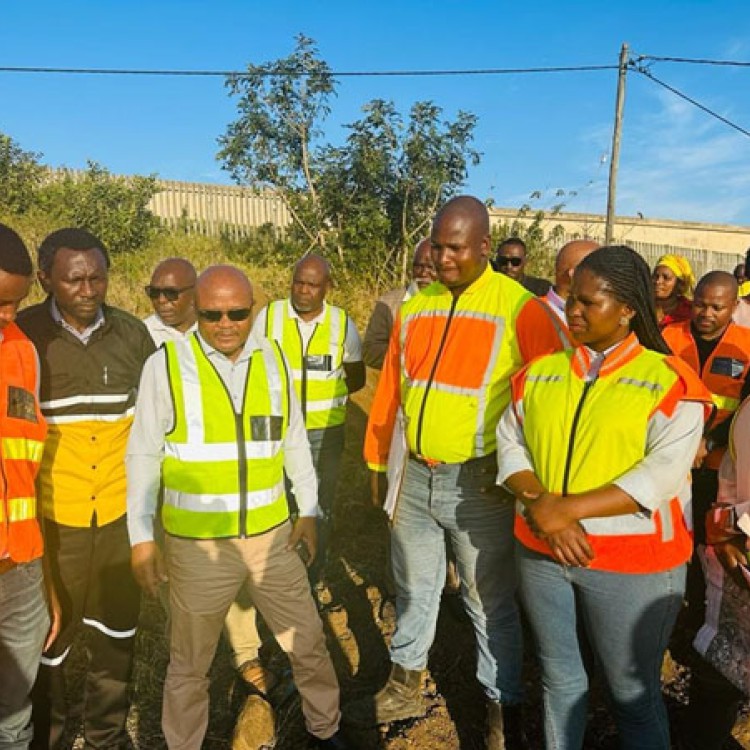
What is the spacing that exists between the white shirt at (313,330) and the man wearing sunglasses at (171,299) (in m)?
0.49

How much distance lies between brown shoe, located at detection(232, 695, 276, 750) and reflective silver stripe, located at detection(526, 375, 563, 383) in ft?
6.66

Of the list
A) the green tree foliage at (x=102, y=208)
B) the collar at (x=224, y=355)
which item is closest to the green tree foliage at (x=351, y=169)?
the green tree foliage at (x=102, y=208)

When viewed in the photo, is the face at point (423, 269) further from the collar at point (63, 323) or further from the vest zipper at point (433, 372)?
the collar at point (63, 323)

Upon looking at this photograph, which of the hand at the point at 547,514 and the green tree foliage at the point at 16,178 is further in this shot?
the green tree foliage at the point at 16,178

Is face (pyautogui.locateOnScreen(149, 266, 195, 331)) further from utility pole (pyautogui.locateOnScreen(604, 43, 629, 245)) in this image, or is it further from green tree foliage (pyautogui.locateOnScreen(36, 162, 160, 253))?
utility pole (pyautogui.locateOnScreen(604, 43, 629, 245))

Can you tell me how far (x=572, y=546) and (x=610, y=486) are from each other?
234mm

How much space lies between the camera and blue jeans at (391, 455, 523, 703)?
8.84 feet

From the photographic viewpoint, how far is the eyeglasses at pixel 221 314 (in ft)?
8.27

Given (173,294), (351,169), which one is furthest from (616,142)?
(173,294)

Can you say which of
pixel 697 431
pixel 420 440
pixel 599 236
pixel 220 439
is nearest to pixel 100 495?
pixel 220 439

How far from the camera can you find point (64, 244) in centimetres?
272

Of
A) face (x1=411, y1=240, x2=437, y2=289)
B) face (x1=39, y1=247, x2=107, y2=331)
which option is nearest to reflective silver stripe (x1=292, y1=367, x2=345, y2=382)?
face (x1=411, y1=240, x2=437, y2=289)

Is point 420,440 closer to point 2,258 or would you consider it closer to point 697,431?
point 697,431

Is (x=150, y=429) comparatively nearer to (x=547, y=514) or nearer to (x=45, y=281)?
(x=45, y=281)
